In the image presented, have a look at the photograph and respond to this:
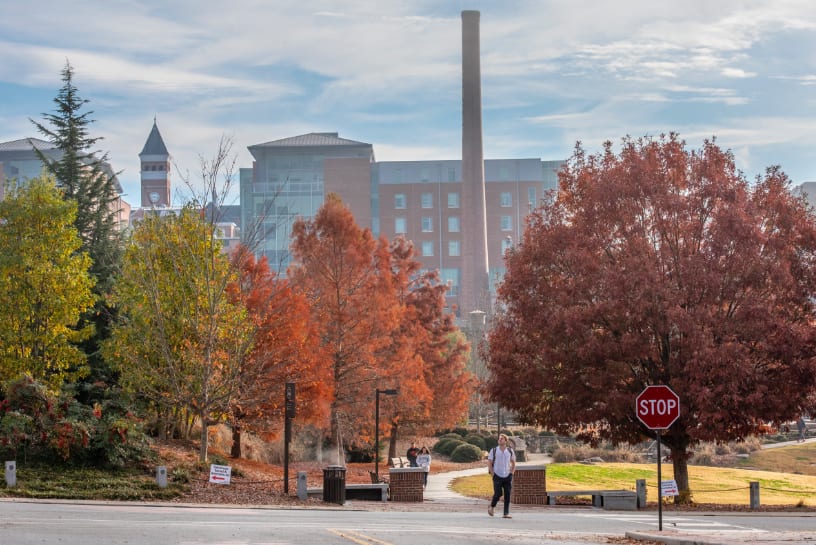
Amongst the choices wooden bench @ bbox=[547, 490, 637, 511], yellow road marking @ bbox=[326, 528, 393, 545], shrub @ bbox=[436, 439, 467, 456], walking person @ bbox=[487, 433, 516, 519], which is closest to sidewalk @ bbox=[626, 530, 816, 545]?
walking person @ bbox=[487, 433, 516, 519]

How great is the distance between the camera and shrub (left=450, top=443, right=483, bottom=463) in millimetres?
54938

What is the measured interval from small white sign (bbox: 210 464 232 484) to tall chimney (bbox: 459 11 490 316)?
239 ft

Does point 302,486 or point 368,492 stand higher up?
point 302,486

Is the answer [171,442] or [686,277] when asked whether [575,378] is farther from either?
[171,442]

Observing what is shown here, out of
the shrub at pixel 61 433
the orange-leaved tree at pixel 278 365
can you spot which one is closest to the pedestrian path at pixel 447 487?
the orange-leaved tree at pixel 278 365

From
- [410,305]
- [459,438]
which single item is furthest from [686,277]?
[459,438]

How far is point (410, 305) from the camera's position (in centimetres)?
4891

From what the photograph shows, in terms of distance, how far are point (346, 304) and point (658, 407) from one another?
867 inches

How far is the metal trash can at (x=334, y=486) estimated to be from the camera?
25.9 m

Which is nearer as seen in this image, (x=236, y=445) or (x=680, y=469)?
(x=680, y=469)

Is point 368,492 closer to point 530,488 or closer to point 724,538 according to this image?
point 530,488

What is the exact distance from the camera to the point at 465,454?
180 feet

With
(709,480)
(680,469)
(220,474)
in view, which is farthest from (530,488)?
(709,480)

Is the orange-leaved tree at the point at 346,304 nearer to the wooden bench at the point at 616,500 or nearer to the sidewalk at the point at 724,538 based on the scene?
the wooden bench at the point at 616,500
